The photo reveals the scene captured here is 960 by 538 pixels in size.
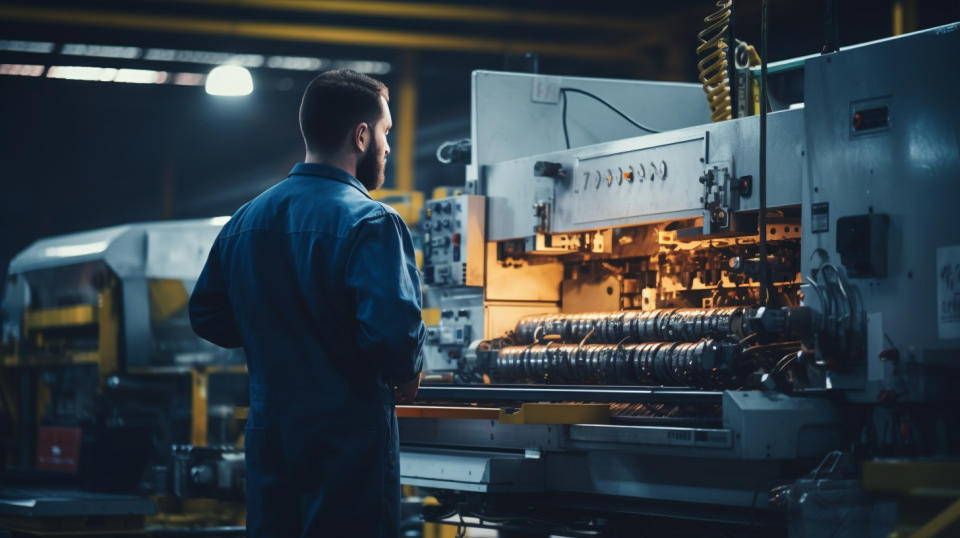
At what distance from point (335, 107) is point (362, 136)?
9 cm

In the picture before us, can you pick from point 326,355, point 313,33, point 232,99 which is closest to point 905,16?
point 313,33

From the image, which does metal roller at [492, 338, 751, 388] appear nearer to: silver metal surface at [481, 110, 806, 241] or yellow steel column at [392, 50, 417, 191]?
silver metal surface at [481, 110, 806, 241]

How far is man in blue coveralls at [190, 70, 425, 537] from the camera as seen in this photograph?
261 centimetres

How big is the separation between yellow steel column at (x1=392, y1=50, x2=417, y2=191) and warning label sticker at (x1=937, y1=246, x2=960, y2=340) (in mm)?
8183

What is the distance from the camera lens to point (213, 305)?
9.58 ft

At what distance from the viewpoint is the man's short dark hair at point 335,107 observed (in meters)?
2.77

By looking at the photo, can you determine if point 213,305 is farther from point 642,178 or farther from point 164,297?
point 164,297

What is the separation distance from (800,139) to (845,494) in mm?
1079

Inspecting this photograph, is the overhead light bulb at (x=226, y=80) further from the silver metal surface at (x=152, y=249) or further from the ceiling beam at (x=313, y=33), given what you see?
the ceiling beam at (x=313, y=33)

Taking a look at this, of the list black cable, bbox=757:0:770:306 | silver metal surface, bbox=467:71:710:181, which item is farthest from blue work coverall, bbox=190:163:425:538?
silver metal surface, bbox=467:71:710:181

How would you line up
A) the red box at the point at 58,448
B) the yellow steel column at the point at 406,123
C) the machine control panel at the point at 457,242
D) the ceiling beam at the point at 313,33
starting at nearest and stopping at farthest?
1. the machine control panel at the point at 457,242
2. the red box at the point at 58,448
3. the ceiling beam at the point at 313,33
4. the yellow steel column at the point at 406,123

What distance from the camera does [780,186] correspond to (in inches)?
142

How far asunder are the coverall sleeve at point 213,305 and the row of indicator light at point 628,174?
5.57ft

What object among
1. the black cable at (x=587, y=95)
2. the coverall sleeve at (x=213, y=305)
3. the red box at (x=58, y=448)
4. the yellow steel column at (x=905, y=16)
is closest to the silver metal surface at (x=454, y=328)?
the black cable at (x=587, y=95)
